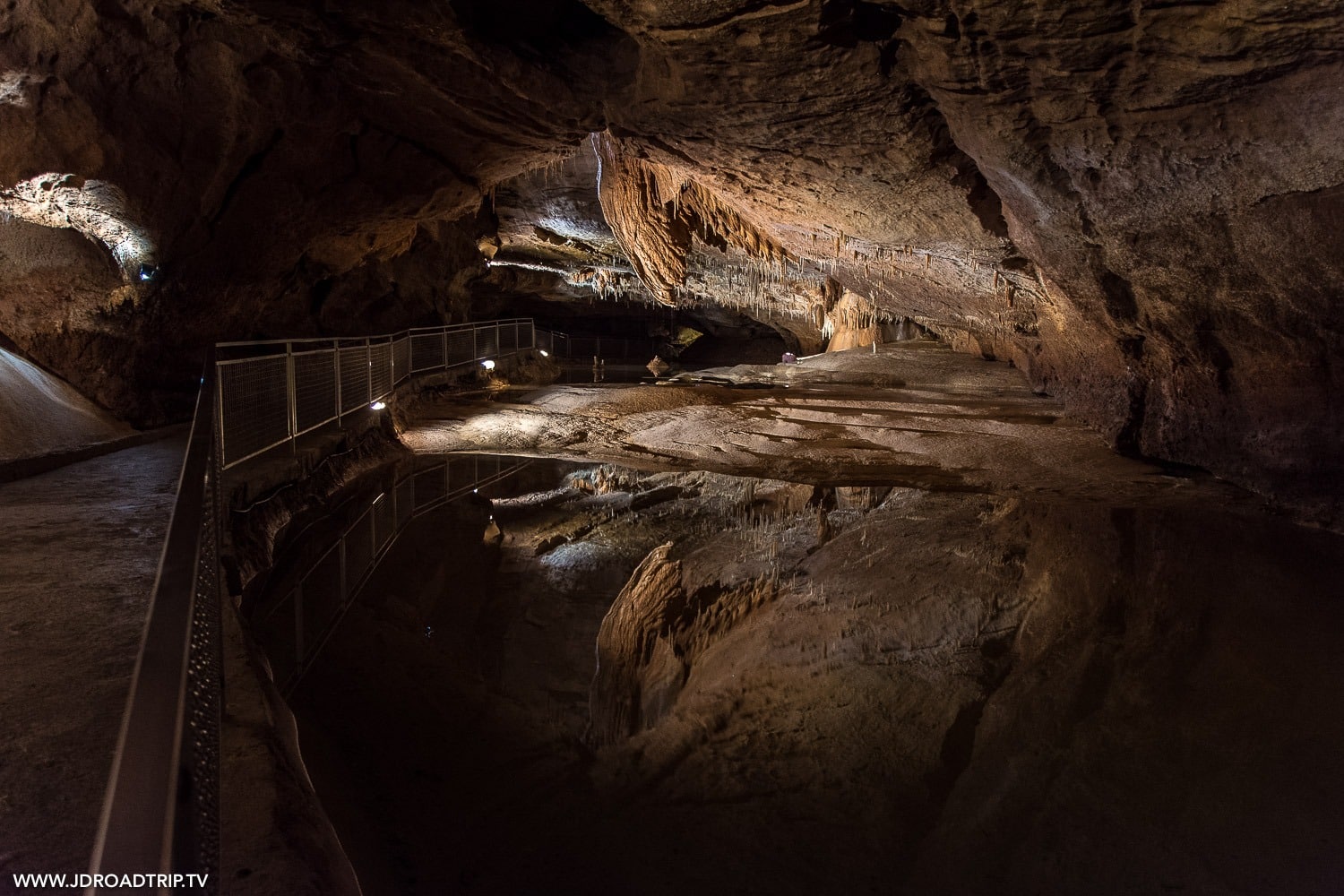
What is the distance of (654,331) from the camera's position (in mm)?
28984

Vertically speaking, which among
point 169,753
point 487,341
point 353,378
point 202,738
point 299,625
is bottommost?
point 299,625

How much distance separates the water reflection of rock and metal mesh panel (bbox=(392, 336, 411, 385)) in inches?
243

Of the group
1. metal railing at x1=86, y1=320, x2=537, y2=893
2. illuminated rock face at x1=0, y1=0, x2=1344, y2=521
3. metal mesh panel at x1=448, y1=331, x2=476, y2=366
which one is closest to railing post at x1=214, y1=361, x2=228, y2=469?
metal railing at x1=86, y1=320, x2=537, y2=893

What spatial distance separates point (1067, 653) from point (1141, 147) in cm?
383

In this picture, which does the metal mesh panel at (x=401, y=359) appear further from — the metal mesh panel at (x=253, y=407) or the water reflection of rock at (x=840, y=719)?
the water reflection of rock at (x=840, y=719)

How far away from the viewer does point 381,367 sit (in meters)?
10.3

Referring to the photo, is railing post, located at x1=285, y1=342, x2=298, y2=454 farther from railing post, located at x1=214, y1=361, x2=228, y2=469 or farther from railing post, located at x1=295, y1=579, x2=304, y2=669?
railing post, located at x1=295, y1=579, x2=304, y2=669

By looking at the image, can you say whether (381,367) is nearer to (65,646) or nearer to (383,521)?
(383,521)

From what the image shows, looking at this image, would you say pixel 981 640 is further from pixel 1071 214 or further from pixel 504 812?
pixel 1071 214

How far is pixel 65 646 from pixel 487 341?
14058mm

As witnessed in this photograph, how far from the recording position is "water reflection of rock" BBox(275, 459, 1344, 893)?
2340 mm

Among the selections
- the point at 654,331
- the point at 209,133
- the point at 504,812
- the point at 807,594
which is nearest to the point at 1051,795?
the point at 504,812

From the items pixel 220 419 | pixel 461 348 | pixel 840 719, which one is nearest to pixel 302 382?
pixel 220 419

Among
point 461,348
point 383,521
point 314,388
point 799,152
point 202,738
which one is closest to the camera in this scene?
A: point 202,738
